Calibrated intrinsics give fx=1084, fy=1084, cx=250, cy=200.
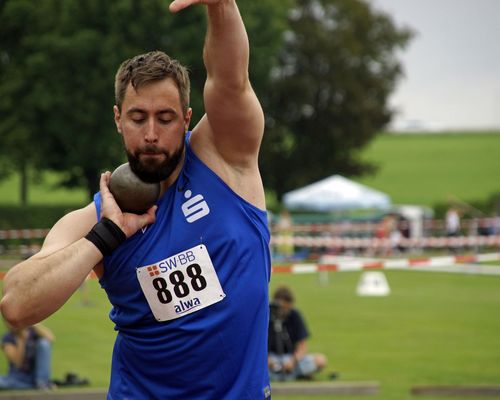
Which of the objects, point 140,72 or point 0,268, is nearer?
point 140,72

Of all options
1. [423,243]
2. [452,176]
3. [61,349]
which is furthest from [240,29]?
[452,176]

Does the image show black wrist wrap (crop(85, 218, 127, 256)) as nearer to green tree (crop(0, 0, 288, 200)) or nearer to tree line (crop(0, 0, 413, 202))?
tree line (crop(0, 0, 413, 202))

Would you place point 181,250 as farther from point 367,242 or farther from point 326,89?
point 326,89

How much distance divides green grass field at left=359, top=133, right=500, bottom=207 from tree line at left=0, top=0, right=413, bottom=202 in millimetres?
7746

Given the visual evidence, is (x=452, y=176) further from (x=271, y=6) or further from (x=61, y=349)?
(x=61, y=349)

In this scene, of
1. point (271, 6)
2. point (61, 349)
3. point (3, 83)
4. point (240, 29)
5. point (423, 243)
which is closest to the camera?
point (240, 29)

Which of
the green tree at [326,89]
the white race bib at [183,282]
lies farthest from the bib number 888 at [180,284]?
the green tree at [326,89]

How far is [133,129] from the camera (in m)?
3.61

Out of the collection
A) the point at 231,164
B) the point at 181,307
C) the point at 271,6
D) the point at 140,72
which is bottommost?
the point at 181,307

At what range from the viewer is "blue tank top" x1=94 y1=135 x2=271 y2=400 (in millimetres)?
3689

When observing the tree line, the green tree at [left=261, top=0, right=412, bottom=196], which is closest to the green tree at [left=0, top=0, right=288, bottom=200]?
the tree line

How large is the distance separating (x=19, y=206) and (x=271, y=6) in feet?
43.7

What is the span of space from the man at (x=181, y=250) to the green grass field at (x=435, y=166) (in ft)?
181

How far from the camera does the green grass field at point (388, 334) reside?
12.9m
